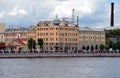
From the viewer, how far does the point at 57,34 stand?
15838 centimetres

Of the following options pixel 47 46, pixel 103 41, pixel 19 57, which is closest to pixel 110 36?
pixel 103 41

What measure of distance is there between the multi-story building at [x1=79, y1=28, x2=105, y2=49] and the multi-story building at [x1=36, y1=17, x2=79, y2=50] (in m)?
5.03

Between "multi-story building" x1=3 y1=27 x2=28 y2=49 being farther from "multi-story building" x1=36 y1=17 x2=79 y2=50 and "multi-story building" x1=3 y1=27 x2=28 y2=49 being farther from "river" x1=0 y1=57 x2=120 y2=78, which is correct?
"river" x1=0 y1=57 x2=120 y2=78

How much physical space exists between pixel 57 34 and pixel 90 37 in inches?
726

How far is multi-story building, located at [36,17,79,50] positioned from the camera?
6225 inches

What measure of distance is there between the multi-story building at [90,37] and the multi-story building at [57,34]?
5.03 meters

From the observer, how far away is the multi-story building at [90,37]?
554ft

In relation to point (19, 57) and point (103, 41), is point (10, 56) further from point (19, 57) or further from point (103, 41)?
point (103, 41)

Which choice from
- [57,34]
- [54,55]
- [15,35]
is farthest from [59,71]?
[15,35]

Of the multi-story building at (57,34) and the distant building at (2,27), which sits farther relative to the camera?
the distant building at (2,27)

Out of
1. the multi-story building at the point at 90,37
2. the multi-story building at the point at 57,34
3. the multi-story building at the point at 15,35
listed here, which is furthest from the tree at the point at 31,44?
the multi-story building at the point at 90,37

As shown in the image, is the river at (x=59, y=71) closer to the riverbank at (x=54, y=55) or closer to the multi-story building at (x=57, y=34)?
the riverbank at (x=54, y=55)

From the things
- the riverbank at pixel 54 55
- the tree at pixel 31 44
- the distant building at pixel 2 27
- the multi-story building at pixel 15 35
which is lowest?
the riverbank at pixel 54 55

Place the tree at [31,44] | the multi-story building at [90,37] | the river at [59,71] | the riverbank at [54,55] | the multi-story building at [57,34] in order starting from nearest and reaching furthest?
the river at [59,71] < the riverbank at [54,55] < the tree at [31,44] < the multi-story building at [57,34] < the multi-story building at [90,37]
